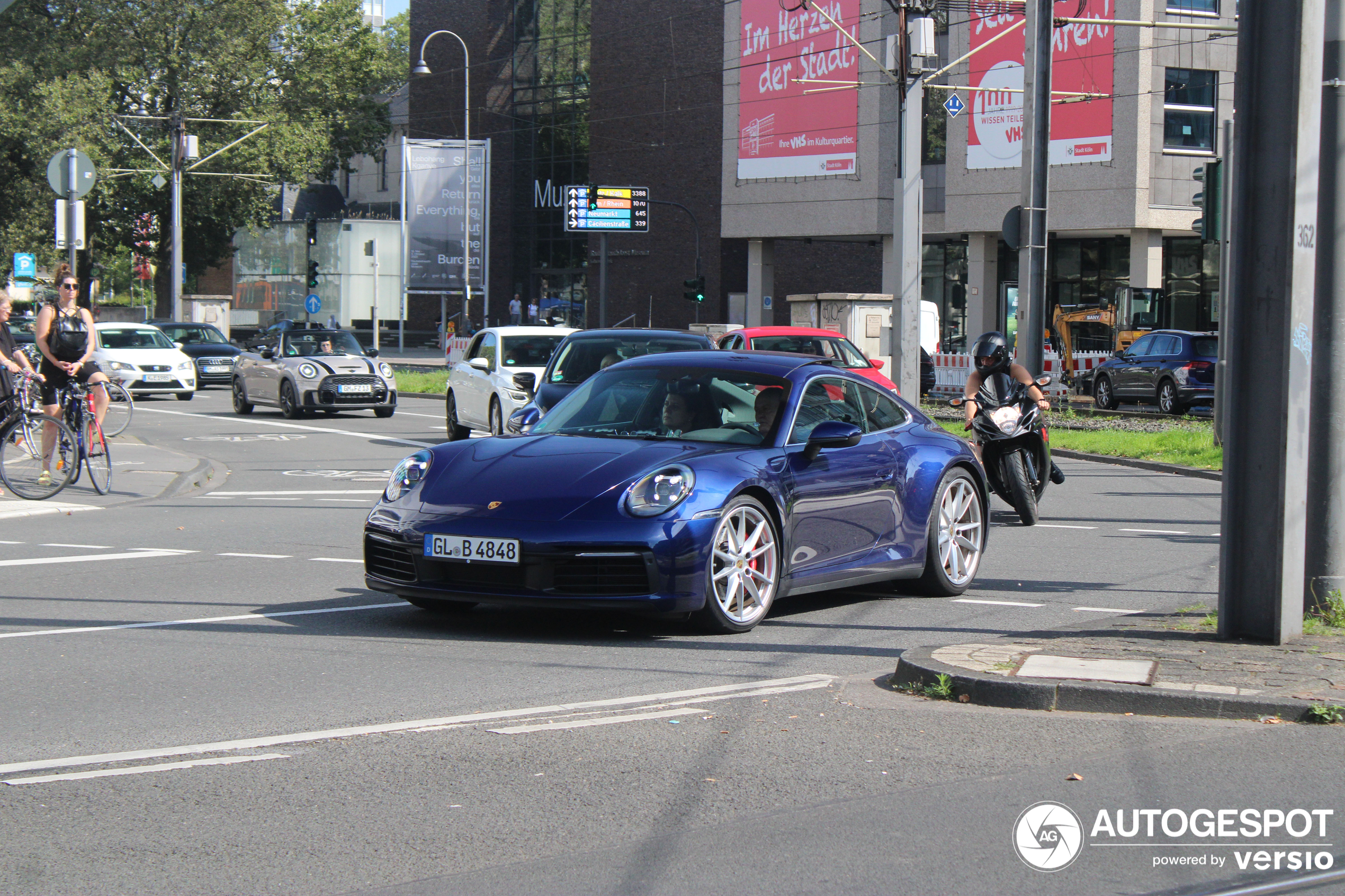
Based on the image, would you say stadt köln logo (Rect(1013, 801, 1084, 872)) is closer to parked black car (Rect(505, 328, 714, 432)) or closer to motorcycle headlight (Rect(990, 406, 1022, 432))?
motorcycle headlight (Rect(990, 406, 1022, 432))

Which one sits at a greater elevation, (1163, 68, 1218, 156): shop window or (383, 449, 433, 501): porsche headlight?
(1163, 68, 1218, 156): shop window

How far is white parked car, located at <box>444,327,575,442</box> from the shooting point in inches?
788

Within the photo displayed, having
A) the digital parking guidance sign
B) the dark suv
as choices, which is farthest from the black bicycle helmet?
the digital parking guidance sign

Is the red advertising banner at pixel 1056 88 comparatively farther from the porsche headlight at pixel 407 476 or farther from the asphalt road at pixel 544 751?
the asphalt road at pixel 544 751

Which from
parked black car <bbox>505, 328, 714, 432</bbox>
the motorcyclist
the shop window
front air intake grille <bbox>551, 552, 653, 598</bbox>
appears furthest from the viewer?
the shop window

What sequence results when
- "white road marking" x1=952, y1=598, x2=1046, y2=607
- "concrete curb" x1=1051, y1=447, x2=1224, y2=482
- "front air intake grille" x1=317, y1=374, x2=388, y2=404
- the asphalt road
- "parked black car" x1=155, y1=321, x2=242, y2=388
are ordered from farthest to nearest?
"parked black car" x1=155, y1=321, x2=242, y2=388, "front air intake grille" x1=317, y1=374, x2=388, y2=404, "concrete curb" x1=1051, y1=447, x2=1224, y2=482, "white road marking" x1=952, y1=598, x2=1046, y2=607, the asphalt road

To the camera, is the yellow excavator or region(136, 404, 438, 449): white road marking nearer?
region(136, 404, 438, 449): white road marking

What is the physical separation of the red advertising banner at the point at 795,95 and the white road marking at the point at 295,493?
110 feet

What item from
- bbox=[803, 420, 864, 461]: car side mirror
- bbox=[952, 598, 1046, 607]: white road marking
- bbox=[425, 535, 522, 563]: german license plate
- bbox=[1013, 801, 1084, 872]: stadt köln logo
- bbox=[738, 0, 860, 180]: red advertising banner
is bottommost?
bbox=[952, 598, 1046, 607]: white road marking

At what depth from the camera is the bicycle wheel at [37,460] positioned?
13719mm

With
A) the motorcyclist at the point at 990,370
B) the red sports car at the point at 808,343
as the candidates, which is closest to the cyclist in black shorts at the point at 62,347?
the motorcyclist at the point at 990,370

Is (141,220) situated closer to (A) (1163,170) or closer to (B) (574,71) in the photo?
(B) (574,71)

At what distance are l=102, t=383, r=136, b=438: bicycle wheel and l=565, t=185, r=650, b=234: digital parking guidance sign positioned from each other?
34.0m

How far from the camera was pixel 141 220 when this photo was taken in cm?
5809
